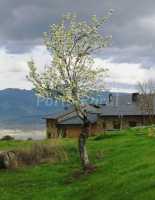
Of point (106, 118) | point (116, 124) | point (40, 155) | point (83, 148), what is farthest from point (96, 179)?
point (106, 118)

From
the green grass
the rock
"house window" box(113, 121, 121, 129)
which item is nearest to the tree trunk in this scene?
the green grass

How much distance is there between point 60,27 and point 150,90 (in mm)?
88811

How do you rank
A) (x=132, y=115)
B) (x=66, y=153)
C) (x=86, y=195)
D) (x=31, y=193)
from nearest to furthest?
1. (x=86, y=195)
2. (x=31, y=193)
3. (x=66, y=153)
4. (x=132, y=115)

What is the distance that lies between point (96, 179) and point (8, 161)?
481 inches

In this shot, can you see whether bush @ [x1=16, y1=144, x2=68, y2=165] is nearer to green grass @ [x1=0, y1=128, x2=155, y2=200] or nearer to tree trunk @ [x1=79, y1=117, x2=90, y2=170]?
green grass @ [x1=0, y1=128, x2=155, y2=200]

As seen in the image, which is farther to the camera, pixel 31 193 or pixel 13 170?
pixel 13 170

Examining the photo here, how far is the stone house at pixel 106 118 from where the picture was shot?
12462cm

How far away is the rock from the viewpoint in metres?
45.4

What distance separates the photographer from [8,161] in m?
45.5

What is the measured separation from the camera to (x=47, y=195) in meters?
32.8

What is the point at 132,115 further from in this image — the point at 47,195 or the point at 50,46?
the point at 47,195

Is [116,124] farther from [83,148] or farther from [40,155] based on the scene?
[83,148]

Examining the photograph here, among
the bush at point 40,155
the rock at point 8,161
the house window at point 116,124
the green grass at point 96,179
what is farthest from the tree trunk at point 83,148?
the house window at point 116,124

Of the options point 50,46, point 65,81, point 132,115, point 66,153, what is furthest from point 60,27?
point 132,115
